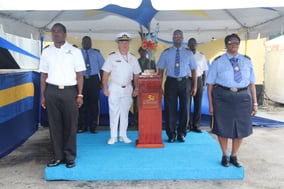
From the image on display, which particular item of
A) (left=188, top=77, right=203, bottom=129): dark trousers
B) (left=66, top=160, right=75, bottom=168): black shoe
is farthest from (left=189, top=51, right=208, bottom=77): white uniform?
(left=66, top=160, right=75, bottom=168): black shoe

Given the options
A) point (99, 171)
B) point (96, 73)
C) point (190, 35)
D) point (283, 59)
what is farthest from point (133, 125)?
point (283, 59)

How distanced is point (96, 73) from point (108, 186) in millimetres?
2437

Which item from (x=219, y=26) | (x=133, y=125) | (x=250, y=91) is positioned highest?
(x=219, y=26)

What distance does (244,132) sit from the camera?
11.5ft

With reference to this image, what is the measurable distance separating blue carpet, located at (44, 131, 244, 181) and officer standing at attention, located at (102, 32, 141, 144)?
0.52 m

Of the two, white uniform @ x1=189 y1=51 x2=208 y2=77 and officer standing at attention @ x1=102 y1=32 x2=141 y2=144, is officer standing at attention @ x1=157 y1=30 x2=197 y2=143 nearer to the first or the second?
officer standing at attention @ x1=102 y1=32 x2=141 y2=144

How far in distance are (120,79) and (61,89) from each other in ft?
3.58

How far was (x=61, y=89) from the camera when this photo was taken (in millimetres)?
3398

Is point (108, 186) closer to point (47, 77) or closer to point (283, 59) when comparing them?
point (47, 77)

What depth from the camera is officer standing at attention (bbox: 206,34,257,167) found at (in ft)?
11.2

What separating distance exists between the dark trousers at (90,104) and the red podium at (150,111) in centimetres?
131

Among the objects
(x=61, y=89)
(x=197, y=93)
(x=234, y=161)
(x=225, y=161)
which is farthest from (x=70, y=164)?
(x=197, y=93)

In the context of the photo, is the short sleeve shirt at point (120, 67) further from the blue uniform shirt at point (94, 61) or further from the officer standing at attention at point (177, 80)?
the blue uniform shirt at point (94, 61)

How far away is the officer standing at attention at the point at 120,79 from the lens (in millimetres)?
Result: 4307
